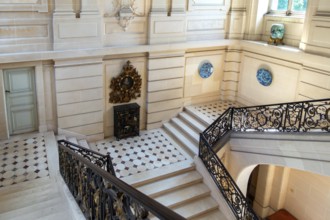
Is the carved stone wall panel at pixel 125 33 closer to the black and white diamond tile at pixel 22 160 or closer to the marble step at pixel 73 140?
the marble step at pixel 73 140

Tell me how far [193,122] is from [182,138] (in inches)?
25.5

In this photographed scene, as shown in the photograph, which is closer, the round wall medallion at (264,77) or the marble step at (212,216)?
the marble step at (212,216)

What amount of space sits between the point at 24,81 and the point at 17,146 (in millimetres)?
1481

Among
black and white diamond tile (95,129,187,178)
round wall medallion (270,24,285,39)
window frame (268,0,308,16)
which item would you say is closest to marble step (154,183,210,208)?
black and white diamond tile (95,129,187,178)

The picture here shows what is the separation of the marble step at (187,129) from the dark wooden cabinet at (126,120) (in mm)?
1137

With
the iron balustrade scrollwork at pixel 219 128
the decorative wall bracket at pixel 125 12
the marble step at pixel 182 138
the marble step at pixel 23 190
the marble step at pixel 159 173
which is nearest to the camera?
the marble step at pixel 23 190

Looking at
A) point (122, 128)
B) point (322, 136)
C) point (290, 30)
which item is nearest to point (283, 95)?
point (290, 30)

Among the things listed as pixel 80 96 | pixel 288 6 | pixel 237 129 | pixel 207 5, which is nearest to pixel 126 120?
pixel 80 96

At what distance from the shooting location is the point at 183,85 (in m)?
9.73

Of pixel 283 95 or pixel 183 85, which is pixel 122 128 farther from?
pixel 283 95

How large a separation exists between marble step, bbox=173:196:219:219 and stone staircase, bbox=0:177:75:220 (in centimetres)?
261

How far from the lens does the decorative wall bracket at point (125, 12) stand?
26.6 feet

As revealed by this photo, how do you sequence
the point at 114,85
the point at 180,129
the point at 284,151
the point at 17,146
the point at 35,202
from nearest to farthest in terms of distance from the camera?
the point at 35,202 → the point at 284,151 → the point at 17,146 → the point at 114,85 → the point at 180,129

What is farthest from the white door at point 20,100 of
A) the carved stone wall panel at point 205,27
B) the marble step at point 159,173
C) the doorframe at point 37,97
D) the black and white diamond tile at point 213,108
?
the black and white diamond tile at point 213,108
